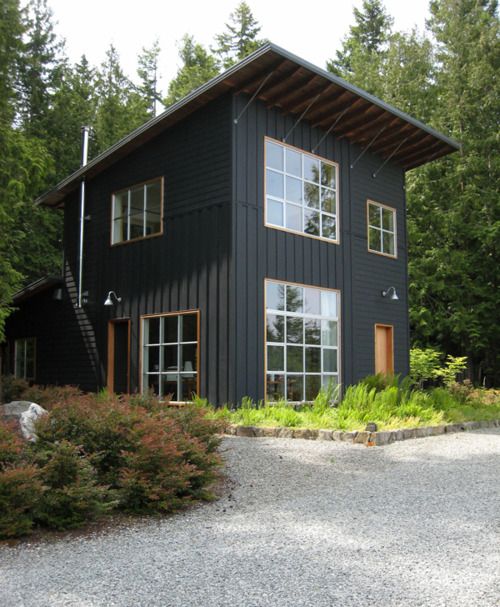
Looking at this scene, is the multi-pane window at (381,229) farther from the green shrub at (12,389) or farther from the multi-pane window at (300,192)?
the green shrub at (12,389)

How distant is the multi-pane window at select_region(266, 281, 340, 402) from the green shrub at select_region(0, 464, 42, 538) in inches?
294

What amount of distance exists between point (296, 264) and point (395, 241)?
4.28 metres

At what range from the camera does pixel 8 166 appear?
13055mm

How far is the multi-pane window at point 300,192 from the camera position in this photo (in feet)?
40.8

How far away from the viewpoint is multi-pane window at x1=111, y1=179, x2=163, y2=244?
1343cm

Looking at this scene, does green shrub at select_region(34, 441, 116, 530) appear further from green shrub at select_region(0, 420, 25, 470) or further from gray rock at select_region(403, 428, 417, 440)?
gray rock at select_region(403, 428, 417, 440)

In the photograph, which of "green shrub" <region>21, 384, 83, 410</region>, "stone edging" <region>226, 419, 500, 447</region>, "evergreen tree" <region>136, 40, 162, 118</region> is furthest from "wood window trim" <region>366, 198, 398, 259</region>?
"evergreen tree" <region>136, 40, 162, 118</region>

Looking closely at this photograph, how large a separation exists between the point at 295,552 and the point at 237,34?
32.2 meters

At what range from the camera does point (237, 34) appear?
3231 cm

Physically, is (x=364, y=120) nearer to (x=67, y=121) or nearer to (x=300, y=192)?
(x=300, y=192)

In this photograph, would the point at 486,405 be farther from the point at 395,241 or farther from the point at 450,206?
the point at 450,206

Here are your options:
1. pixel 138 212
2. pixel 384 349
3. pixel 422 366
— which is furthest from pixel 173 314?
pixel 422 366

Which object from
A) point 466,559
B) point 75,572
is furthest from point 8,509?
point 466,559

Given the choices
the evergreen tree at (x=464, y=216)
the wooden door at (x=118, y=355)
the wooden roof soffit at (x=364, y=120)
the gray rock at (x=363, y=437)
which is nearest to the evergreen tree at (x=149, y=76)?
the evergreen tree at (x=464, y=216)
